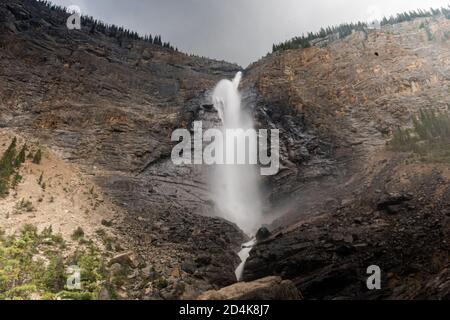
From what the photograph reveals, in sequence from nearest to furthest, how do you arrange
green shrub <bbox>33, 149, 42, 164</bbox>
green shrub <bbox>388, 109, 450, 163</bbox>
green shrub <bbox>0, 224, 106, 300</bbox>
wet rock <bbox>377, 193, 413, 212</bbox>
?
1. green shrub <bbox>0, 224, 106, 300</bbox>
2. wet rock <bbox>377, 193, 413, 212</bbox>
3. green shrub <bbox>388, 109, 450, 163</bbox>
4. green shrub <bbox>33, 149, 42, 164</bbox>

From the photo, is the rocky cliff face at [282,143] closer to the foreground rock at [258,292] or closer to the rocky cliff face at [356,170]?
the rocky cliff face at [356,170]

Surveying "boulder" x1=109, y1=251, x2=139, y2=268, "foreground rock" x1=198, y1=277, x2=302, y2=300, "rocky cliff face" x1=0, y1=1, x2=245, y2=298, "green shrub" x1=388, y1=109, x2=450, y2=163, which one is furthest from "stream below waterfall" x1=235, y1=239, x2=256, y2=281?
"green shrub" x1=388, y1=109, x2=450, y2=163

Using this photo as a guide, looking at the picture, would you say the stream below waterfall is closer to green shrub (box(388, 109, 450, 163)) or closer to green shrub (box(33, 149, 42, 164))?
green shrub (box(388, 109, 450, 163))

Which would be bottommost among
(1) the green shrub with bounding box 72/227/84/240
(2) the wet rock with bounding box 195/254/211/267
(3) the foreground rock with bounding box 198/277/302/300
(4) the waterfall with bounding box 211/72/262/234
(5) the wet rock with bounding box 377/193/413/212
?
(3) the foreground rock with bounding box 198/277/302/300

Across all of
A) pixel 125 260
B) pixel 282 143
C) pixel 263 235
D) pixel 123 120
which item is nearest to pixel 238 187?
pixel 282 143

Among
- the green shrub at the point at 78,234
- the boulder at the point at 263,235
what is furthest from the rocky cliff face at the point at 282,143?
the green shrub at the point at 78,234

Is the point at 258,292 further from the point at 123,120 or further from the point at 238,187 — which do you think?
the point at 123,120
